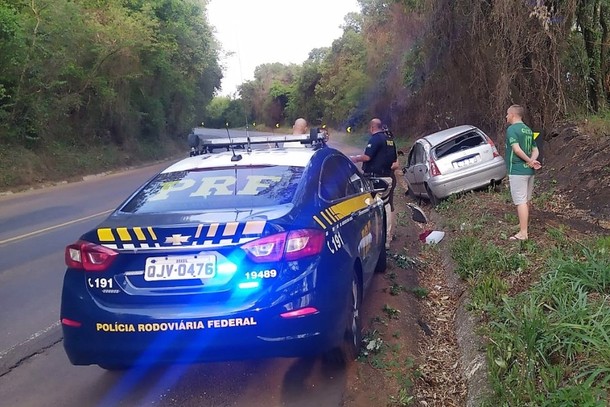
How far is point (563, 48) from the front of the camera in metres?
12.4

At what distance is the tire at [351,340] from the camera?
4496mm

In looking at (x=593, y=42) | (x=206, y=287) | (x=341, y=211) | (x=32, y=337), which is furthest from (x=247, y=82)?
(x=206, y=287)

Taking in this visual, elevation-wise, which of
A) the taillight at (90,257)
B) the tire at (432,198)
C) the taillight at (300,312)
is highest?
the taillight at (90,257)

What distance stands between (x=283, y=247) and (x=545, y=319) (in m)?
1.71

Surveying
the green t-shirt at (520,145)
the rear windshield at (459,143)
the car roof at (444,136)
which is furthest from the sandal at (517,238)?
the car roof at (444,136)

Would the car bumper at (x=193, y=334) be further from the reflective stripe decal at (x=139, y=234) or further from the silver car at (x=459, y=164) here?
the silver car at (x=459, y=164)

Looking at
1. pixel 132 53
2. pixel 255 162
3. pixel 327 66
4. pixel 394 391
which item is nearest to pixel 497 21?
pixel 255 162

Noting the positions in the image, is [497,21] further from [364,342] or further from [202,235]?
[202,235]

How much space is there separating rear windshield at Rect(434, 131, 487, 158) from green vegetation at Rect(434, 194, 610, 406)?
5733mm

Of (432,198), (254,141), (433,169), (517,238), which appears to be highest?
(254,141)

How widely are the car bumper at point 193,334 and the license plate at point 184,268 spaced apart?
207 millimetres

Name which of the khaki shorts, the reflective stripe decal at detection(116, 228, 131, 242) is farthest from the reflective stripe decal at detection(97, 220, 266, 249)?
the khaki shorts

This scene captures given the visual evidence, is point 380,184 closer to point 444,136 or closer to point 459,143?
point 459,143

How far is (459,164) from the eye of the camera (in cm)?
1178
